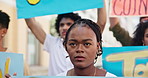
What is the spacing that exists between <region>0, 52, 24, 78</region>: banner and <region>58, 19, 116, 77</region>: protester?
1.49 feet

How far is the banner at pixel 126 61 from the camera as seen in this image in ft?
6.72

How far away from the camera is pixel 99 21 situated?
2.34m

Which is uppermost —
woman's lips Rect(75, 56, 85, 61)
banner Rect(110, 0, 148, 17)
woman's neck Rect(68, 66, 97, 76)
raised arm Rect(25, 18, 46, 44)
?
banner Rect(110, 0, 148, 17)

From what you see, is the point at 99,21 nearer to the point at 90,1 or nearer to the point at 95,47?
the point at 90,1

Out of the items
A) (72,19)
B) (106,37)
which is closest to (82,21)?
(72,19)

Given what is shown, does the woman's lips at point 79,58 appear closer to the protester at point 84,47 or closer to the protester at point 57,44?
the protester at point 84,47

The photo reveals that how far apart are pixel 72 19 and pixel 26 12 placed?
0.51m

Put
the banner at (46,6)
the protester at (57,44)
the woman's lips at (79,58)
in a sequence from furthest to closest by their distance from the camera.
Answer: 1. the protester at (57,44)
2. the banner at (46,6)
3. the woman's lips at (79,58)

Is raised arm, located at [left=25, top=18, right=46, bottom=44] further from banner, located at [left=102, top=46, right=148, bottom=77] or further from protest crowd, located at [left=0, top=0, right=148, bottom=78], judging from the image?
banner, located at [left=102, top=46, right=148, bottom=77]

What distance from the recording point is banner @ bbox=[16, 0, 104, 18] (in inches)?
87.4

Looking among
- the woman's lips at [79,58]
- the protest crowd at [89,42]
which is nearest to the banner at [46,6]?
the protest crowd at [89,42]

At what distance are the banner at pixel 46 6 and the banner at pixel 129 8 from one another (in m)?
0.27

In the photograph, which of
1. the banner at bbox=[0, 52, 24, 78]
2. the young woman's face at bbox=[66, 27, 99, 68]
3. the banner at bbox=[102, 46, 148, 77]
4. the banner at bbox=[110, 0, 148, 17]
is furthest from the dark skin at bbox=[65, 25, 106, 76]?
the banner at bbox=[110, 0, 148, 17]

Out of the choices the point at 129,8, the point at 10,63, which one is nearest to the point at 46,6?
the point at 10,63
